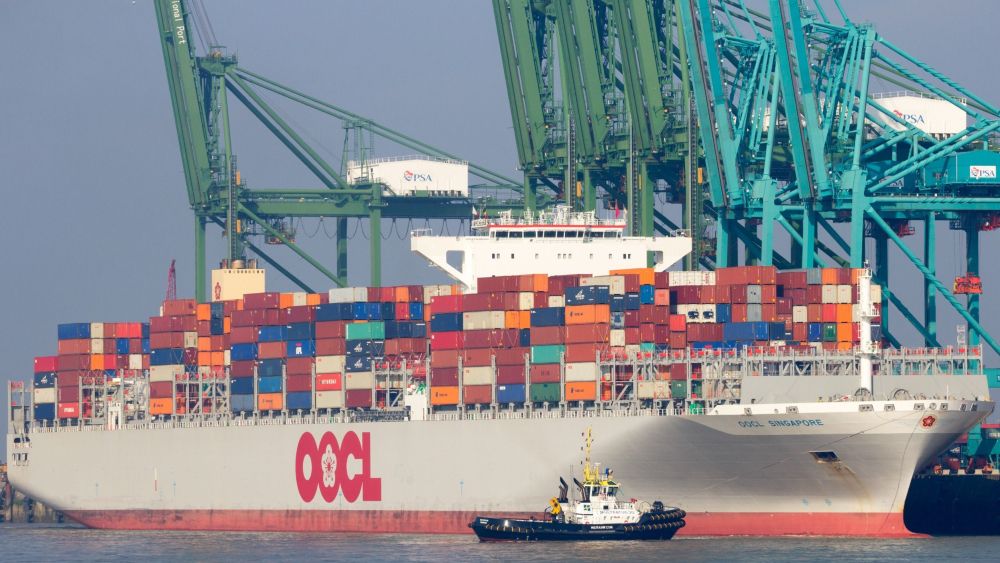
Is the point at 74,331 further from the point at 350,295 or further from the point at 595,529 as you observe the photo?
the point at 595,529

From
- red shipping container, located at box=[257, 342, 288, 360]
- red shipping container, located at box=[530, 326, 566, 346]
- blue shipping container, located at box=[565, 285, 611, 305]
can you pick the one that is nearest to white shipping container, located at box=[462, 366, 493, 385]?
red shipping container, located at box=[530, 326, 566, 346]

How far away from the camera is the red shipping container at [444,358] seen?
208 ft

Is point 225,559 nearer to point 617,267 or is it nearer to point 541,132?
point 617,267

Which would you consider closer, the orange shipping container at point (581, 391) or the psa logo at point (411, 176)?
the orange shipping container at point (581, 391)

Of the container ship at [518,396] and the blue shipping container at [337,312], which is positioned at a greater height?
the blue shipping container at [337,312]

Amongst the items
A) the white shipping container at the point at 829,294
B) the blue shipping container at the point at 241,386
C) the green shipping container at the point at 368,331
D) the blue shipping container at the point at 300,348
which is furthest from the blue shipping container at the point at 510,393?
the blue shipping container at the point at 241,386

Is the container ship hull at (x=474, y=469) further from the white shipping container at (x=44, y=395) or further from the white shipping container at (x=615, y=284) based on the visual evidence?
the white shipping container at (x=615, y=284)

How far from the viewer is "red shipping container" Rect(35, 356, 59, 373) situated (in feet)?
255

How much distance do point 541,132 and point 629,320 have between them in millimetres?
23107

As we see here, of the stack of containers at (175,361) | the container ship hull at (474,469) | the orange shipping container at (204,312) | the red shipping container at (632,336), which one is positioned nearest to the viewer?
the container ship hull at (474,469)

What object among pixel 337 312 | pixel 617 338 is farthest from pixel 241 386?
pixel 617 338

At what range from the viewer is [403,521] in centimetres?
6506

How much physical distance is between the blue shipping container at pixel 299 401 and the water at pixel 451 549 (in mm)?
4025

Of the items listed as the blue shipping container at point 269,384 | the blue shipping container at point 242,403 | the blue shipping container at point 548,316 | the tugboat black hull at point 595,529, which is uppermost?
the blue shipping container at point 548,316
